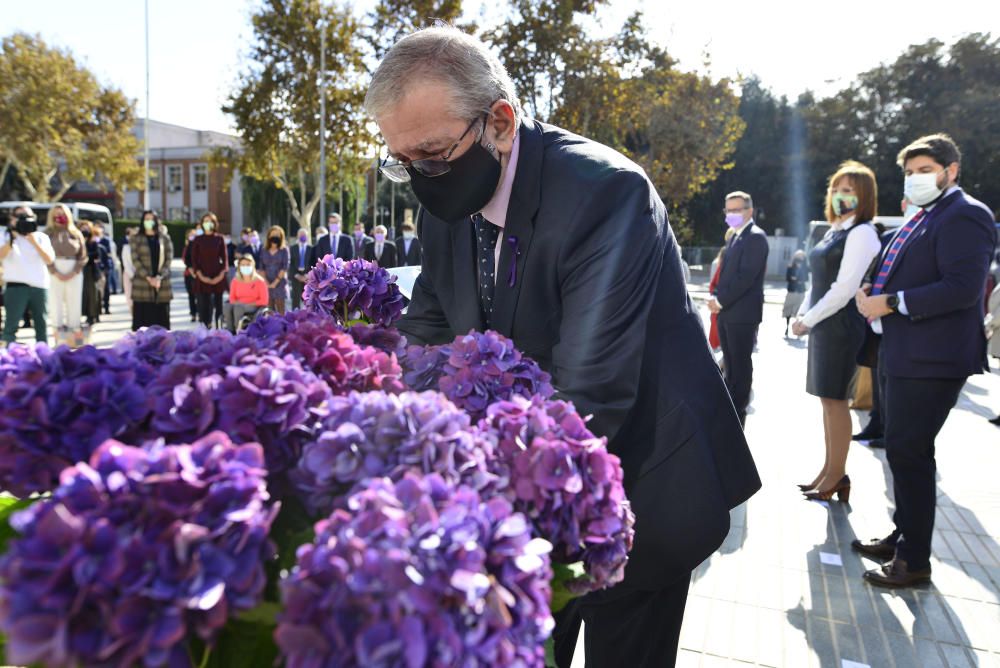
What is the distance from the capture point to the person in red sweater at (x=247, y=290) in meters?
11.1

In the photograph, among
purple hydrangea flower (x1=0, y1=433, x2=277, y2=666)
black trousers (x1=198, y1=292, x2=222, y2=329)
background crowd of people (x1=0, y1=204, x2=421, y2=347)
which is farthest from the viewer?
black trousers (x1=198, y1=292, x2=222, y2=329)

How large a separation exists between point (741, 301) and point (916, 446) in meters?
3.12

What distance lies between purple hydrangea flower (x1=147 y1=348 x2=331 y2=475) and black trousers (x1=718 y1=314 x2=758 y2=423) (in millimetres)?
6215

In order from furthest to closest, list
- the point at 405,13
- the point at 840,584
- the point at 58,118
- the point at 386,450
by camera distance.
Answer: the point at 58,118
the point at 405,13
the point at 840,584
the point at 386,450

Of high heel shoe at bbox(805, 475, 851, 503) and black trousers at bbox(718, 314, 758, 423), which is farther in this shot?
black trousers at bbox(718, 314, 758, 423)

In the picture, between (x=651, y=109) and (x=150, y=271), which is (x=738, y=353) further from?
(x=651, y=109)

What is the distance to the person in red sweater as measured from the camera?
435 inches

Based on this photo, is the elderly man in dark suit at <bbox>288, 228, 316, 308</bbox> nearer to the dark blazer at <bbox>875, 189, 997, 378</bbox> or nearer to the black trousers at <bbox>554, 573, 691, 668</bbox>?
the dark blazer at <bbox>875, 189, 997, 378</bbox>

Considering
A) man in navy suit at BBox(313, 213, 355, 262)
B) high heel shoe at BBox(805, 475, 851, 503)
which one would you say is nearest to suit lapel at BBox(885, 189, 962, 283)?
high heel shoe at BBox(805, 475, 851, 503)

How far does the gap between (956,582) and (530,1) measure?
19.7 meters

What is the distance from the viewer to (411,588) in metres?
0.75

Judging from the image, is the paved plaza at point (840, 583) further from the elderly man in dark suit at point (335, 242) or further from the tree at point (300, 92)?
the tree at point (300, 92)

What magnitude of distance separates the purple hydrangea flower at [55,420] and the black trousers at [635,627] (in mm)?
1336

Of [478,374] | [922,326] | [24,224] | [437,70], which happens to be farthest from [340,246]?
[478,374]
